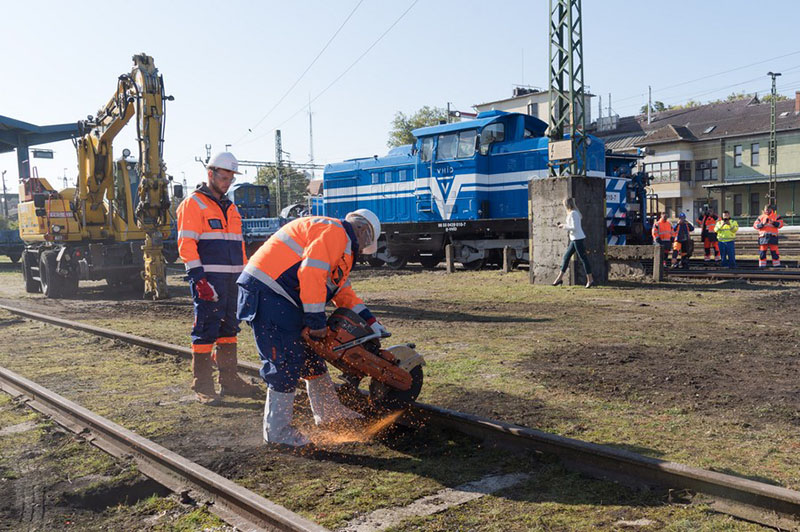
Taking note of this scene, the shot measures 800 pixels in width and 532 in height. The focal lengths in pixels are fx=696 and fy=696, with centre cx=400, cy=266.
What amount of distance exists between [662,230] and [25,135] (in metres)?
30.0

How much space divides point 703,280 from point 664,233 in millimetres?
4725

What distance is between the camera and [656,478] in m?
3.75

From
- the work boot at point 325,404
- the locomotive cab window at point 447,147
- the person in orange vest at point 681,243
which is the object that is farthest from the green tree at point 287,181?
the work boot at point 325,404

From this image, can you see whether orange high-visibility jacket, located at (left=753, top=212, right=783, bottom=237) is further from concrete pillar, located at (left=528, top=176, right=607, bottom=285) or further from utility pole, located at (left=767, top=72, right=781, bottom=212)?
utility pole, located at (left=767, top=72, right=781, bottom=212)

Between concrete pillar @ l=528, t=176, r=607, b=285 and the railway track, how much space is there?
9.68 meters

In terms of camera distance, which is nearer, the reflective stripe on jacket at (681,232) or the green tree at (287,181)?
the reflective stripe on jacket at (681,232)

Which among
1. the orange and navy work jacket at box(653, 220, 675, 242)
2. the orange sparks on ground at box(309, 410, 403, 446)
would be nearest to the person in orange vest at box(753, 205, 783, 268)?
the orange and navy work jacket at box(653, 220, 675, 242)

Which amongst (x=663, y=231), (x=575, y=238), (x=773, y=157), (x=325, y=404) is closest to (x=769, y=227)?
(x=663, y=231)

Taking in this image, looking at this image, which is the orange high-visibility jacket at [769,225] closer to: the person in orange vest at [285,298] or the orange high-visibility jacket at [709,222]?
the orange high-visibility jacket at [709,222]

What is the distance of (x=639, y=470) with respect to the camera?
12.6 ft

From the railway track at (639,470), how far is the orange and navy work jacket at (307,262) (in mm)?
1181

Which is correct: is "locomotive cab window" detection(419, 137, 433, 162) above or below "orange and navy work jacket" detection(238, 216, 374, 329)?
above

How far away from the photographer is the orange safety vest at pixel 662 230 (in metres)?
19.0

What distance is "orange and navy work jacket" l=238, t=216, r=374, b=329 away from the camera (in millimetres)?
4457
